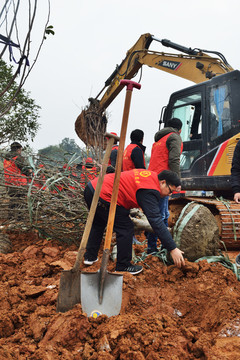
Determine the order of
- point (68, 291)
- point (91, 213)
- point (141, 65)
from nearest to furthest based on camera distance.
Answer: point (68, 291), point (91, 213), point (141, 65)

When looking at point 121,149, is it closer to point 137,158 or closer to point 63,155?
point 137,158

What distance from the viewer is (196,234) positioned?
3172 millimetres

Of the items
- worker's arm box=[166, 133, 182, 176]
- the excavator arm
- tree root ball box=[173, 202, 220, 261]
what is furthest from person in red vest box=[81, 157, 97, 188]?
the excavator arm

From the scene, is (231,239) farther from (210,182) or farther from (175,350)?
(175,350)

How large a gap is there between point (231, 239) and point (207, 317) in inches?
98.7

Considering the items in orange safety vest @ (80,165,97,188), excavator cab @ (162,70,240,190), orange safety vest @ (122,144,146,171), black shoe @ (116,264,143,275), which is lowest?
black shoe @ (116,264,143,275)

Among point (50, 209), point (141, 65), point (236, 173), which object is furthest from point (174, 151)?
point (141, 65)

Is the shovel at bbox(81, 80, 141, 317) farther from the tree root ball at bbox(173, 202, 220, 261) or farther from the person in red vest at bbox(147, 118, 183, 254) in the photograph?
the person in red vest at bbox(147, 118, 183, 254)

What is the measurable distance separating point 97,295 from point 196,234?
1.54 m

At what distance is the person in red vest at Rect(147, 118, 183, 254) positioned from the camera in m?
3.77

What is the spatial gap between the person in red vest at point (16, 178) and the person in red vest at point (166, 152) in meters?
1.91

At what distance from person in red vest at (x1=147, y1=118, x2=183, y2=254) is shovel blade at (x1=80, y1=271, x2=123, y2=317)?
1665 mm

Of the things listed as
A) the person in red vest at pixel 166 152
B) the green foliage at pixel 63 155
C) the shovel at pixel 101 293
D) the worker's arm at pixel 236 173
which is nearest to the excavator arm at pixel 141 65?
the green foliage at pixel 63 155

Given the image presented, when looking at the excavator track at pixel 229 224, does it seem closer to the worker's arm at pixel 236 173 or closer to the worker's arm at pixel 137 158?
the worker's arm at pixel 236 173
